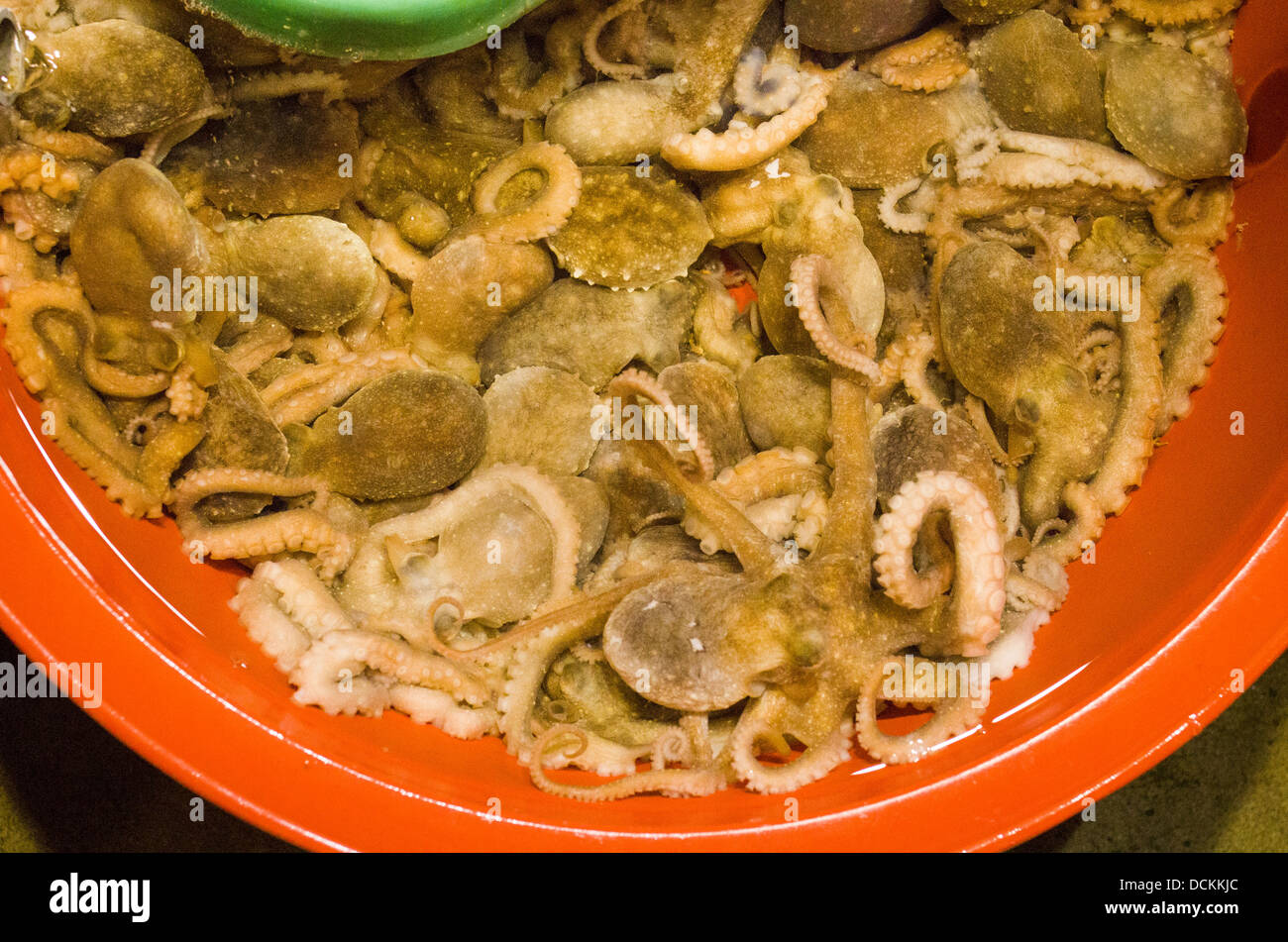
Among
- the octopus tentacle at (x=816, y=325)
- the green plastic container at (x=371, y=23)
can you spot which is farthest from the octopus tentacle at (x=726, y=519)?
the green plastic container at (x=371, y=23)

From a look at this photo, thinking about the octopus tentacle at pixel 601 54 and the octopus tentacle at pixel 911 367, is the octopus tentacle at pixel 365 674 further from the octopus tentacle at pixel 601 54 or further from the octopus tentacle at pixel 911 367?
the octopus tentacle at pixel 601 54

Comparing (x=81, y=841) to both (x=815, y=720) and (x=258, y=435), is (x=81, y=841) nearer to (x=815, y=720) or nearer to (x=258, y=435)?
(x=258, y=435)

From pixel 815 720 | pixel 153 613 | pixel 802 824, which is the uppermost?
pixel 153 613

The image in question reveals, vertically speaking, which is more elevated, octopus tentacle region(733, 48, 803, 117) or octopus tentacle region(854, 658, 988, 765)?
octopus tentacle region(733, 48, 803, 117)

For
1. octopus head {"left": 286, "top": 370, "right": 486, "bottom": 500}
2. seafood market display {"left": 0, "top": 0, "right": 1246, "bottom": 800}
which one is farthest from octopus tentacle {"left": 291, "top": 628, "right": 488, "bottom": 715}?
octopus head {"left": 286, "top": 370, "right": 486, "bottom": 500}

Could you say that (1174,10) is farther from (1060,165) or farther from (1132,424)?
(1132,424)

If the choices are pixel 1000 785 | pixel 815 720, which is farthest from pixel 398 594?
pixel 1000 785

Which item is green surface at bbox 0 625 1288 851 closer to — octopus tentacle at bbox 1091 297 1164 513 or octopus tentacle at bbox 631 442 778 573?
octopus tentacle at bbox 1091 297 1164 513
